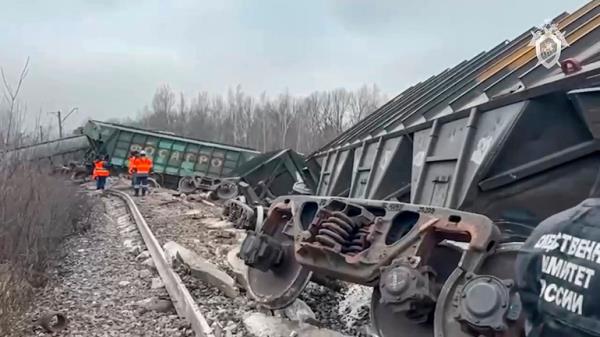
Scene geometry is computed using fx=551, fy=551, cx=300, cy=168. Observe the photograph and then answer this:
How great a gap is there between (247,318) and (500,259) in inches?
84.1

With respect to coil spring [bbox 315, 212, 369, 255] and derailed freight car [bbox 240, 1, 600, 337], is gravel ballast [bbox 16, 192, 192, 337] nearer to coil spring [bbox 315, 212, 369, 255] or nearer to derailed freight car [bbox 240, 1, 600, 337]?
derailed freight car [bbox 240, 1, 600, 337]

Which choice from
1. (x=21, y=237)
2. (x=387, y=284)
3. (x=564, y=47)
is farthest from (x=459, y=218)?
(x=21, y=237)

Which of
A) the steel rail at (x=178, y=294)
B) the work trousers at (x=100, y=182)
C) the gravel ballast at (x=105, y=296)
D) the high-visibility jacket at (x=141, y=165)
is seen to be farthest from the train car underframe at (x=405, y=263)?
the work trousers at (x=100, y=182)

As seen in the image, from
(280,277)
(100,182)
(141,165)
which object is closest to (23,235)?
(280,277)

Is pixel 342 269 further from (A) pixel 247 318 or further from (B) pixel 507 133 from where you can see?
(B) pixel 507 133

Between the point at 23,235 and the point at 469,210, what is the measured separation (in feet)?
17.7

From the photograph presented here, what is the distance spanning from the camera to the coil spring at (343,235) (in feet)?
12.0

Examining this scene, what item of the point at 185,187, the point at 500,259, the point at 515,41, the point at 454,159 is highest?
the point at 515,41

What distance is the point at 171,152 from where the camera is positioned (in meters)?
22.5

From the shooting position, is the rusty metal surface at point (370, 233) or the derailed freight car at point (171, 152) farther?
the derailed freight car at point (171, 152)

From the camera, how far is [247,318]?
14.0 ft

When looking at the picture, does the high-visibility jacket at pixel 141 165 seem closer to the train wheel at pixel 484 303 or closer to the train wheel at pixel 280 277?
the train wheel at pixel 280 277

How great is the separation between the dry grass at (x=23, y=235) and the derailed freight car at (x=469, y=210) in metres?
2.18

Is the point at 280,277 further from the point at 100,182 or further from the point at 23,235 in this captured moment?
the point at 100,182
